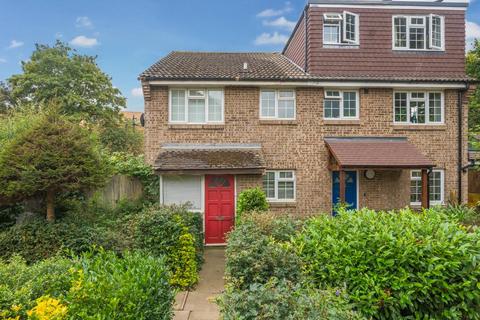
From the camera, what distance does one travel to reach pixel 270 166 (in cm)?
1134

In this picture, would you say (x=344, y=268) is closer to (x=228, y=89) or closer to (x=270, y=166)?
(x=270, y=166)

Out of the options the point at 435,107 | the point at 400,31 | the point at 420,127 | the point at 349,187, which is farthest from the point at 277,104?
the point at 435,107

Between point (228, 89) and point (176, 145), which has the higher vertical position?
point (228, 89)

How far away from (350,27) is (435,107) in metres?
4.62

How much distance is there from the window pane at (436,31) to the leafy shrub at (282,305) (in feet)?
42.0

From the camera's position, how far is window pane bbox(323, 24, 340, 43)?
12.1 m

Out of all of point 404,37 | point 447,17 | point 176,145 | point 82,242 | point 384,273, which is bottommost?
point 82,242

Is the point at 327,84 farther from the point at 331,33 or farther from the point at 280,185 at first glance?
the point at 280,185

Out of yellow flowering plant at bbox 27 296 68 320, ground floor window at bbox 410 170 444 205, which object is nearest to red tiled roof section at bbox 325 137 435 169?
ground floor window at bbox 410 170 444 205

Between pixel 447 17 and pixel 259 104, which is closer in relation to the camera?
pixel 259 104

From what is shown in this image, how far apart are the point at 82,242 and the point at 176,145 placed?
16.3ft

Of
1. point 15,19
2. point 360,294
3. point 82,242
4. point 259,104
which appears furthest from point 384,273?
point 15,19

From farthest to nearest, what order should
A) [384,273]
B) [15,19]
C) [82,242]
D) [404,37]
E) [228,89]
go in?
[15,19], [404,37], [228,89], [82,242], [384,273]

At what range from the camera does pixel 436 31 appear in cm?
1217
